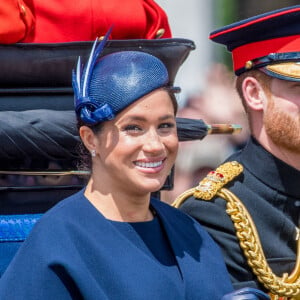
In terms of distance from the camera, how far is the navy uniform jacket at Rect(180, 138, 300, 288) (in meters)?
3.29

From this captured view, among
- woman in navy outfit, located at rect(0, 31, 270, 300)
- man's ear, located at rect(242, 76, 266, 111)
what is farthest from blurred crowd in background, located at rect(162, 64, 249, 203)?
woman in navy outfit, located at rect(0, 31, 270, 300)

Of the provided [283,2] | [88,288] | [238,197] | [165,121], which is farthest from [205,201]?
[283,2]

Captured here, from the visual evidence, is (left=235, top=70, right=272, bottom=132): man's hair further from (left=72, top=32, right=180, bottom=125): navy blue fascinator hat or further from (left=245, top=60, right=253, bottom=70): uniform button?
(left=72, top=32, right=180, bottom=125): navy blue fascinator hat

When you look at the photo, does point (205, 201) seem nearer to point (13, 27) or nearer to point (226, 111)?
point (13, 27)

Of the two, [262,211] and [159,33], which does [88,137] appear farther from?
[262,211]

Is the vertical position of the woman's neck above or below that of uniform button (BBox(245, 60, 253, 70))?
below

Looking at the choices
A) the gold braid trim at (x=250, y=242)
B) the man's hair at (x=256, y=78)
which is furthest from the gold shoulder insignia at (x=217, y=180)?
the man's hair at (x=256, y=78)

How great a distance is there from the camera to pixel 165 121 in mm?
2861

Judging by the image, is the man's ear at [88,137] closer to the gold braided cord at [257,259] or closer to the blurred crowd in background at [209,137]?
the gold braided cord at [257,259]

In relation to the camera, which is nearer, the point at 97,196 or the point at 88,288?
the point at 88,288

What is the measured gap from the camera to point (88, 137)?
9.44 ft

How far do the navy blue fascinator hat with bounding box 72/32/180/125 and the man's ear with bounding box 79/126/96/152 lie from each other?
0.09 feet

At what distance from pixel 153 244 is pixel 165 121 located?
1.06 feet

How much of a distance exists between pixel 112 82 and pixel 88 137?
17cm
